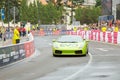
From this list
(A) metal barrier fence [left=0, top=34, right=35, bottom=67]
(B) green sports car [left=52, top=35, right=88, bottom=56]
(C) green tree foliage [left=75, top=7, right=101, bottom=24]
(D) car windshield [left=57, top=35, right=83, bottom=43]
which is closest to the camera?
(A) metal barrier fence [left=0, top=34, right=35, bottom=67]

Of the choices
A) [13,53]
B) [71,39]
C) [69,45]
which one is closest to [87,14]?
[71,39]

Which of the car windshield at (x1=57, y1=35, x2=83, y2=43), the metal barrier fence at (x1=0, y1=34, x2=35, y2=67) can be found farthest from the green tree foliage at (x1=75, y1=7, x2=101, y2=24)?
the metal barrier fence at (x1=0, y1=34, x2=35, y2=67)

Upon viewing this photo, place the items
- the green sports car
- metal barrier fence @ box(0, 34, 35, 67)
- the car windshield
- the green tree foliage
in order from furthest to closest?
the green tree foliage
the car windshield
the green sports car
metal barrier fence @ box(0, 34, 35, 67)

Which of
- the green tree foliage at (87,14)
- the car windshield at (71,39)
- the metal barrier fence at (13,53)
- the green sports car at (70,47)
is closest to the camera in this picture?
the metal barrier fence at (13,53)

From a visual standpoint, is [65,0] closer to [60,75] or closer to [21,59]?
[21,59]

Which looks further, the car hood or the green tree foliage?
the green tree foliage

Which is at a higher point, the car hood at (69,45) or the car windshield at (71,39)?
the car windshield at (71,39)

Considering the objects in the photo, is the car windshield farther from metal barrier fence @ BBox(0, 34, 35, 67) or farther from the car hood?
metal barrier fence @ BBox(0, 34, 35, 67)

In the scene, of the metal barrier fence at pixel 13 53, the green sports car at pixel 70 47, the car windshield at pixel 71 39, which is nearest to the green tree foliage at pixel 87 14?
the car windshield at pixel 71 39

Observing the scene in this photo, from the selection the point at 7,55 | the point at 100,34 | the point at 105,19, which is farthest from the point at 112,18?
the point at 7,55

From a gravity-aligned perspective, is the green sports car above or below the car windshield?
below

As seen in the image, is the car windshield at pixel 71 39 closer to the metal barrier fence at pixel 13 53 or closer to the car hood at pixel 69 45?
the car hood at pixel 69 45

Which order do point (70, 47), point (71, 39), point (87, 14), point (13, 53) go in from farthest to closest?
point (87, 14), point (71, 39), point (70, 47), point (13, 53)

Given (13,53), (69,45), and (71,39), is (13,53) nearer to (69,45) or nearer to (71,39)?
(69,45)
